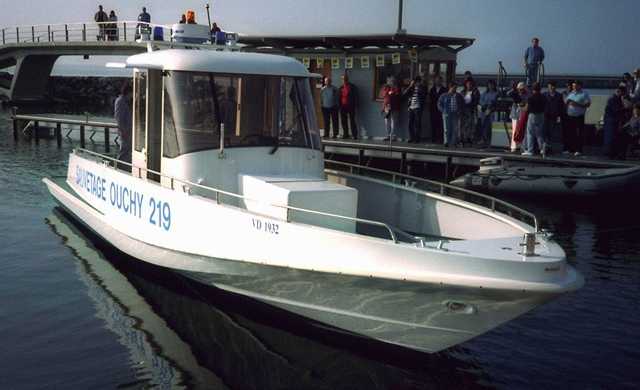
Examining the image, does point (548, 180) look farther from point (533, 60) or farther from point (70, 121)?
point (70, 121)

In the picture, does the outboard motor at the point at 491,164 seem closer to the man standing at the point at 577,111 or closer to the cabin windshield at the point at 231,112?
the man standing at the point at 577,111

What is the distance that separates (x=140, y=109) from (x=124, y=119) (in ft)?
5.88

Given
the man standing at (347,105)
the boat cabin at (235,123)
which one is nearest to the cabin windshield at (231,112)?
the boat cabin at (235,123)

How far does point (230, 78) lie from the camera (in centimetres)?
875

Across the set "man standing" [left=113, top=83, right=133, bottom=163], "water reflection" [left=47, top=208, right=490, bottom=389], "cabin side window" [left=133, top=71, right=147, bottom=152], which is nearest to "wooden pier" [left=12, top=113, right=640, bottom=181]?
"man standing" [left=113, top=83, right=133, bottom=163]

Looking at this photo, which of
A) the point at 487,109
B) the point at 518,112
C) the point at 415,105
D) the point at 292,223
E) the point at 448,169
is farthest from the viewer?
the point at 415,105

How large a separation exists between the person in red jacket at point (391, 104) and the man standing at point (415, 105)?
1.07 feet

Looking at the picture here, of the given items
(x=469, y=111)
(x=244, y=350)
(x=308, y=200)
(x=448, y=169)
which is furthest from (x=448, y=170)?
(x=244, y=350)

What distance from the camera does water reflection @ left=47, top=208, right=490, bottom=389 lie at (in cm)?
697

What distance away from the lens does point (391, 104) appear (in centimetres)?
1991

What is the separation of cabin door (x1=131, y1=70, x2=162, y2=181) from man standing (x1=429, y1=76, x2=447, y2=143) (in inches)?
431

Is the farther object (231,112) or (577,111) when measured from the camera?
(577,111)

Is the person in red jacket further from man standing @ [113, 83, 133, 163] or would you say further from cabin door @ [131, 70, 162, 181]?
cabin door @ [131, 70, 162, 181]

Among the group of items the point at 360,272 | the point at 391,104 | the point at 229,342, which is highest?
the point at 391,104
